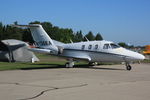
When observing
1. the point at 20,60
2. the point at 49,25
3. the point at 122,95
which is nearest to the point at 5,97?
the point at 122,95

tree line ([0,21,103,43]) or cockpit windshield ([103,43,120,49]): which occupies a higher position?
tree line ([0,21,103,43])

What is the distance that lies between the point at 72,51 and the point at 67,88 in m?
13.0

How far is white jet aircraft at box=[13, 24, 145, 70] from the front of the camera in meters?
22.2

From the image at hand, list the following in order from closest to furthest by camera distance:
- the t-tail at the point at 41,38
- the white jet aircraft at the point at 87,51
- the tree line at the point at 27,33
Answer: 1. the white jet aircraft at the point at 87,51
2. the t-tail at the point at 41,38
3. the tree line at the point at 27,33

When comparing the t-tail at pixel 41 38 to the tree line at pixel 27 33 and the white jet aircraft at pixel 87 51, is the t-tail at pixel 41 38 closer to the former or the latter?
the white jet aircraft at pixel 87 51

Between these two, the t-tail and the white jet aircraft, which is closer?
the white jet aircraft

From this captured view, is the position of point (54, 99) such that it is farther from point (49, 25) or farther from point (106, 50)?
point (49, 25)

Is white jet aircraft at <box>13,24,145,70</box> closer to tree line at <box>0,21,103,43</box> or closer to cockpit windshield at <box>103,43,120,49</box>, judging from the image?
cockpit windshield at <box>103,43,120,49</box>

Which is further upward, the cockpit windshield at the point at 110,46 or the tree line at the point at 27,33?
the tree line at the point at 27,33

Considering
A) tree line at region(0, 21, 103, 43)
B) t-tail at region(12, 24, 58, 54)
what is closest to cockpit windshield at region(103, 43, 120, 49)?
t-tail at region(12, 24, 58, 54)

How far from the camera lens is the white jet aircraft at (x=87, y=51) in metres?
22.2

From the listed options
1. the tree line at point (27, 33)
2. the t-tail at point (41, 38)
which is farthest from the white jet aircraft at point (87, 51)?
the tree line at point (27, 33)

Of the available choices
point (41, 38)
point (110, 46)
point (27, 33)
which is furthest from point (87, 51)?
point (27, 33)

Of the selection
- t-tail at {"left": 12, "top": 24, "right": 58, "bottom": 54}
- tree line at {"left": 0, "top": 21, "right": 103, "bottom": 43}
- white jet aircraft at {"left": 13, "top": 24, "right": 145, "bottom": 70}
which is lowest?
white jet aircraft at {"left": 13, "top": 24, "right": 145, "bottom": 70}
